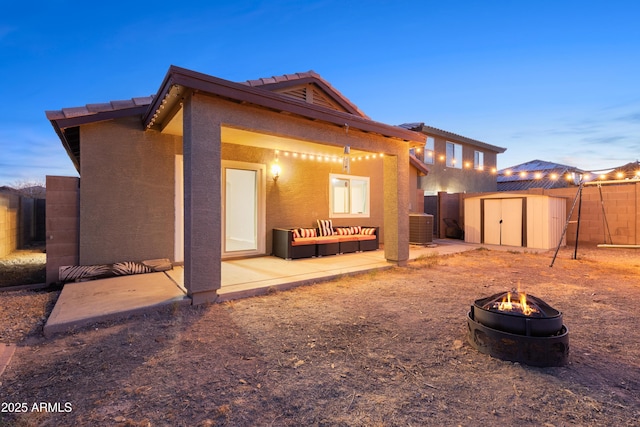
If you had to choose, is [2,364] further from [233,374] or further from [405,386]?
[405,386]

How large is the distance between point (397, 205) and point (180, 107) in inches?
180

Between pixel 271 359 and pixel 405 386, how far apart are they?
1.12 m

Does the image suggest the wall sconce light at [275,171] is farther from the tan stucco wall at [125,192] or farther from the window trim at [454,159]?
the window trim at [454,159]

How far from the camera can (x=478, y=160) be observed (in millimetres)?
17781

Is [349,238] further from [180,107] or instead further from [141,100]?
[141,100]

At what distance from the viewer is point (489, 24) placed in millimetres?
9633

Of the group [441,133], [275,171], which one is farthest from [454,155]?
[275,171]

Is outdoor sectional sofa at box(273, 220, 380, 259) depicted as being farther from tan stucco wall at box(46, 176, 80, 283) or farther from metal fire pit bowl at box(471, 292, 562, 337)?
metal fire pit bowl at box(471, 292, 562, 337)

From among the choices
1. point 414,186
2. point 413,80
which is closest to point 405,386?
point 414,186

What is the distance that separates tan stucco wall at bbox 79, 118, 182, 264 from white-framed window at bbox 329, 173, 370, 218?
445 centimetres

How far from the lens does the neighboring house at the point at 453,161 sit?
15.4 m

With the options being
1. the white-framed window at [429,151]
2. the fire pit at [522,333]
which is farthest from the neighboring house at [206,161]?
the white-framed window at [429,151]

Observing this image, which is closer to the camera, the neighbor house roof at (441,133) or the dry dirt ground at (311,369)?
the dry dirt ground at (311,369)

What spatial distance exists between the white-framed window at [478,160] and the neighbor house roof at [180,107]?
41.2 feet
